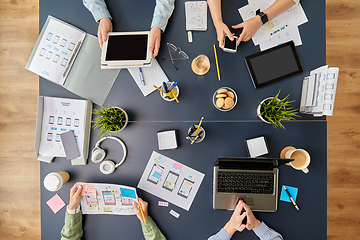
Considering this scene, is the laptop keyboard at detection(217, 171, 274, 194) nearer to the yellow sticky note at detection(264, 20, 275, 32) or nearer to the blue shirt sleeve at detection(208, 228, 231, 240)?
the blue shirt sleeve at detection(208, 228, 231, 240)

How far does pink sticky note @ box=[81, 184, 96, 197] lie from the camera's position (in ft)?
4.09

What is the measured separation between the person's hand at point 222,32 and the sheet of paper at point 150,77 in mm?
430

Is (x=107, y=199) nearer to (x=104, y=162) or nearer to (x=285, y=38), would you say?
(x=104, y=162)

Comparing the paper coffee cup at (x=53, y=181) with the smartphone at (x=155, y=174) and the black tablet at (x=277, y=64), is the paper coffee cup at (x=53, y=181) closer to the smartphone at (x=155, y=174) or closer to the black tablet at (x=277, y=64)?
the smartphone at (x=155, y=174)

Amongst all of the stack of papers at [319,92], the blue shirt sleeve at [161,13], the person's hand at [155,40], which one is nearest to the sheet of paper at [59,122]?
the person's hand at [155,40]

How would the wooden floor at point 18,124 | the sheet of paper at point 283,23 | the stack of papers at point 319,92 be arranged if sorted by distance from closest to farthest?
the stack of papers at point 319,92, the sheet of paper at point 283,23, the wooden floor at point 18,124

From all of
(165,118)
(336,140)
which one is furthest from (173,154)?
(336,140)

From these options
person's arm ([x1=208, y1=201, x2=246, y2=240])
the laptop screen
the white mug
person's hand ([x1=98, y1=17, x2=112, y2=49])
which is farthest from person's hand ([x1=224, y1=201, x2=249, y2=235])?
person's hand ([x1=98, y1=17, x2=112, y2=49])

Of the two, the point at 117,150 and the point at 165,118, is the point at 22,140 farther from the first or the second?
the point at 165,118

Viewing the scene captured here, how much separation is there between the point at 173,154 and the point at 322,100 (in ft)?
3.03

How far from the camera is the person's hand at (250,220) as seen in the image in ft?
3.84

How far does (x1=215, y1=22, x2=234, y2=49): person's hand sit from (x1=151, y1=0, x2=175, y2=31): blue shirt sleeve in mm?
337

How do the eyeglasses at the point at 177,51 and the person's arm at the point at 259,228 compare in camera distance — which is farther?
the eyeglasses at the point at 177,51

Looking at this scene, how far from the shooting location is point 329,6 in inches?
74.5
